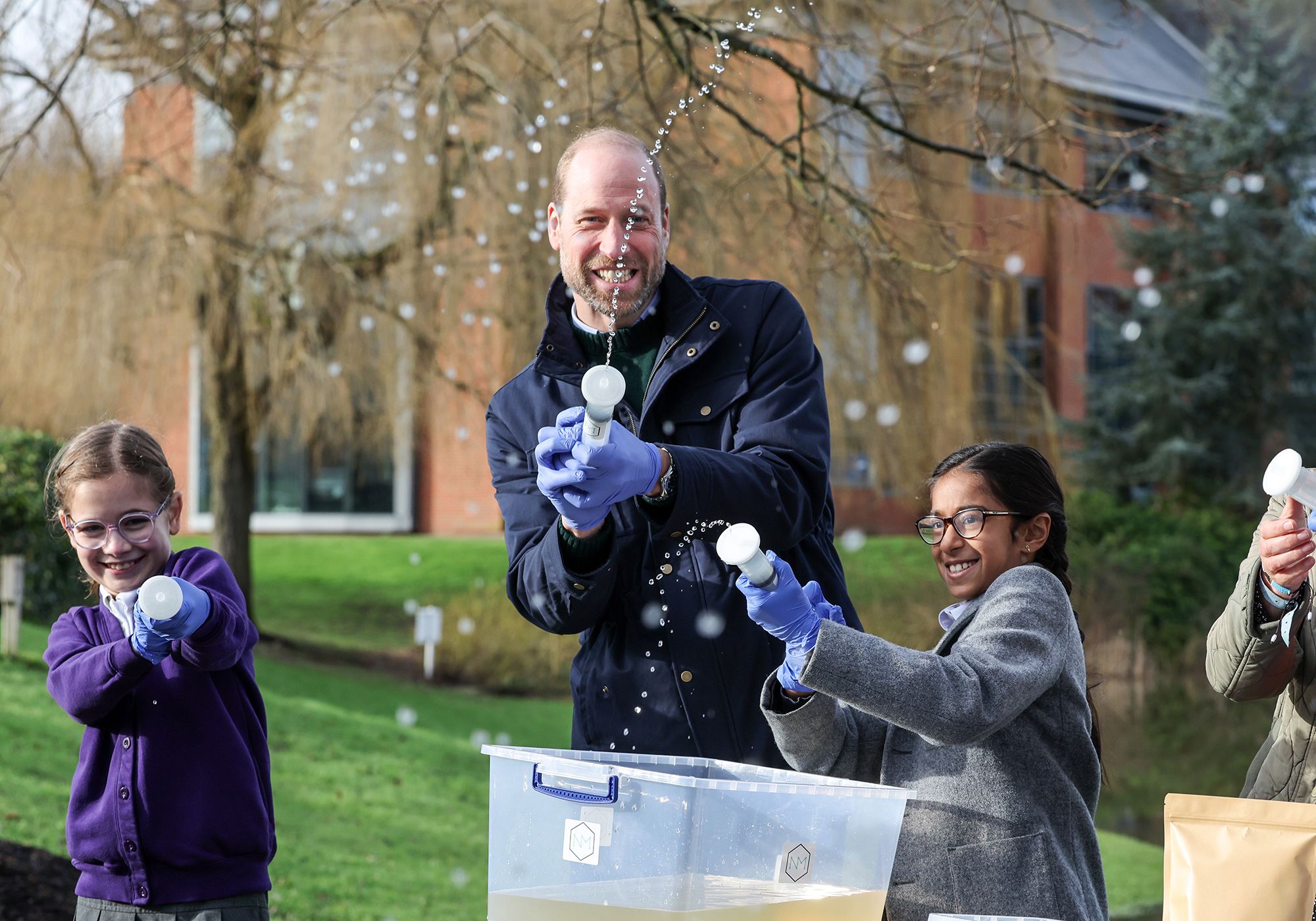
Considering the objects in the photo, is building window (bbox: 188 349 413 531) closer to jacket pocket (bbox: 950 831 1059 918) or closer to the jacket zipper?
the jacket zipper

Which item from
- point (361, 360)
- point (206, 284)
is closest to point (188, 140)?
point (206, 284)

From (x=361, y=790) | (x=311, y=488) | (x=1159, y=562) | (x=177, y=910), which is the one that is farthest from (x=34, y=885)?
(x=311, y=488)

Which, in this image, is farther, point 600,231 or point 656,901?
point 600,231

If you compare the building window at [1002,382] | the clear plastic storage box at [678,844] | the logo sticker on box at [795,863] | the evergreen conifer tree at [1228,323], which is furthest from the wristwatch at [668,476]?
the evergreen conifer tree at [1228,323]

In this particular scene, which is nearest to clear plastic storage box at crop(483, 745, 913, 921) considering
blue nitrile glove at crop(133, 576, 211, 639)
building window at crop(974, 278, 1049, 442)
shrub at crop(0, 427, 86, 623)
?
blue nitrile glove at crop(133, 576, 211, 639)

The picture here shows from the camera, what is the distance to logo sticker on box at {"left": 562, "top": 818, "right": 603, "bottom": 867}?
5.31 feet

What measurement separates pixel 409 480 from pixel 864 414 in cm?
1024

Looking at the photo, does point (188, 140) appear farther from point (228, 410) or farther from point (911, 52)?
point (911, 52)

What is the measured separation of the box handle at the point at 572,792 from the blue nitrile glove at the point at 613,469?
1.42 ft

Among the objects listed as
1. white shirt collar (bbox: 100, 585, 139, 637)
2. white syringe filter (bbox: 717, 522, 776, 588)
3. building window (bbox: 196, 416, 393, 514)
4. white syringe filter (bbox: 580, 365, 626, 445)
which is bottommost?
white shirt collar (bbox: 100, 585, 139, 637)

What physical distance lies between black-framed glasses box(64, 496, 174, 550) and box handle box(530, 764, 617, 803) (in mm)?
1269

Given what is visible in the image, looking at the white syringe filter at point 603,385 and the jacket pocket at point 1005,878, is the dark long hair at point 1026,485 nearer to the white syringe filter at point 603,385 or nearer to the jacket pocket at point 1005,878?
the jacket pocket at point 1005,878

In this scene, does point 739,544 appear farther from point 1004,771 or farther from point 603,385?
point 1004,771

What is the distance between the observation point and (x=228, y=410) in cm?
994
